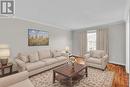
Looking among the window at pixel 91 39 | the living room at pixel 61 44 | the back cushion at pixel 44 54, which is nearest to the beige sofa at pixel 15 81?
the living room at pixel 61 44

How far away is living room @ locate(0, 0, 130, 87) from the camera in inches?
115

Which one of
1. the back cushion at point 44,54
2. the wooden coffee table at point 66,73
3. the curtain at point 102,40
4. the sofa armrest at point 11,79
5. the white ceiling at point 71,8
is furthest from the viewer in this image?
the curtain at point 102,40

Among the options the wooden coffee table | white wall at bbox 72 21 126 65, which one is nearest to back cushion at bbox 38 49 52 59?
the wooden coffee table

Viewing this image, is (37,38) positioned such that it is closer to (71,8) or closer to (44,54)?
(44,54)

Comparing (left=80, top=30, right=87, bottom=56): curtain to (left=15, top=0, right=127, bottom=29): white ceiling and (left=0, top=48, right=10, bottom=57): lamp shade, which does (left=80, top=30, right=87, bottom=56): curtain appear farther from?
(left=0, top=48, right=10, bottom=57): lamp shade

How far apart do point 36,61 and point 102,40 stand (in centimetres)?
411

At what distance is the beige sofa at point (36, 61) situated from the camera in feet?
11.5

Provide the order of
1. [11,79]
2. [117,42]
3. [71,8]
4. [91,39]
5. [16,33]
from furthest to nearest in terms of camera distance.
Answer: [91,39] < [117,42] < [16,33] < [71,8] < [11,79]

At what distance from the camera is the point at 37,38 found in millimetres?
5066

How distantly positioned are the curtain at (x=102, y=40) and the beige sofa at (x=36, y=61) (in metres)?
2.49

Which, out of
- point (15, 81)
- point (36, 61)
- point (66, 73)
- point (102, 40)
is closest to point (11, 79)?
point (15, 81)

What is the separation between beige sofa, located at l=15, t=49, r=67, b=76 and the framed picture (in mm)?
734

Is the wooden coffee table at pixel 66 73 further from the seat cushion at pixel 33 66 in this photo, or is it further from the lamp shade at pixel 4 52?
the lamp shade at pixel 4 52

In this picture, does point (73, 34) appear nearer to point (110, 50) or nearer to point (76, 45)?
point (76, 45)
